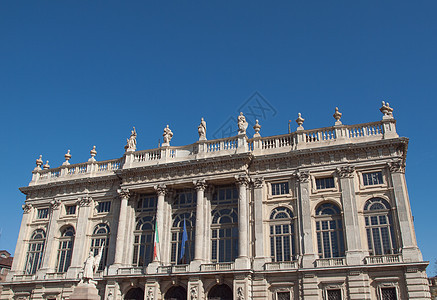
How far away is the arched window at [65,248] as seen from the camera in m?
36.2

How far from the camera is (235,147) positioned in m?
34.0

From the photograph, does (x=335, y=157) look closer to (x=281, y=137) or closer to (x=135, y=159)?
(x=281, y=137)

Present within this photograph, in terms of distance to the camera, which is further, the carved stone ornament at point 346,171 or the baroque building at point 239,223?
the carved stone ornament at point 346,171

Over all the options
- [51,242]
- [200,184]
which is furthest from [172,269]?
[51,242]

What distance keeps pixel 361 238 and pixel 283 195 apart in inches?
247

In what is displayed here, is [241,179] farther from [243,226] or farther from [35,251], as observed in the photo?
[35,251]

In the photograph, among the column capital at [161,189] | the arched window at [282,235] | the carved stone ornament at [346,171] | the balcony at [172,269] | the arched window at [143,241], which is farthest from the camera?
the column capital at [161,189]

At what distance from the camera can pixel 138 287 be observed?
32188 mm

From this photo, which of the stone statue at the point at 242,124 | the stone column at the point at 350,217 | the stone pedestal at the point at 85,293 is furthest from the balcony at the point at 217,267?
the stone statue at the point at 242,124

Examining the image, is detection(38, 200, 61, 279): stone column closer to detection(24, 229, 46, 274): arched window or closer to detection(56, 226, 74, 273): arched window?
detection(56, 226, 74, 273): arched window

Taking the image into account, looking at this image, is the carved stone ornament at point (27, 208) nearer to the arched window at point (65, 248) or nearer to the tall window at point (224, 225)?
the arched window at point (65, 248)

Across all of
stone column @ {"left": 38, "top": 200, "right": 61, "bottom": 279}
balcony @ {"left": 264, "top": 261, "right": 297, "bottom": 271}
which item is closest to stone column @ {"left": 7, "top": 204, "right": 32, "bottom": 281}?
stone column @ {"left": 38, "top": 200, "right": 61, "bottom": 279}

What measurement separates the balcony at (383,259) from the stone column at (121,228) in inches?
711

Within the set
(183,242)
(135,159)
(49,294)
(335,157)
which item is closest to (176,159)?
(135,159)
